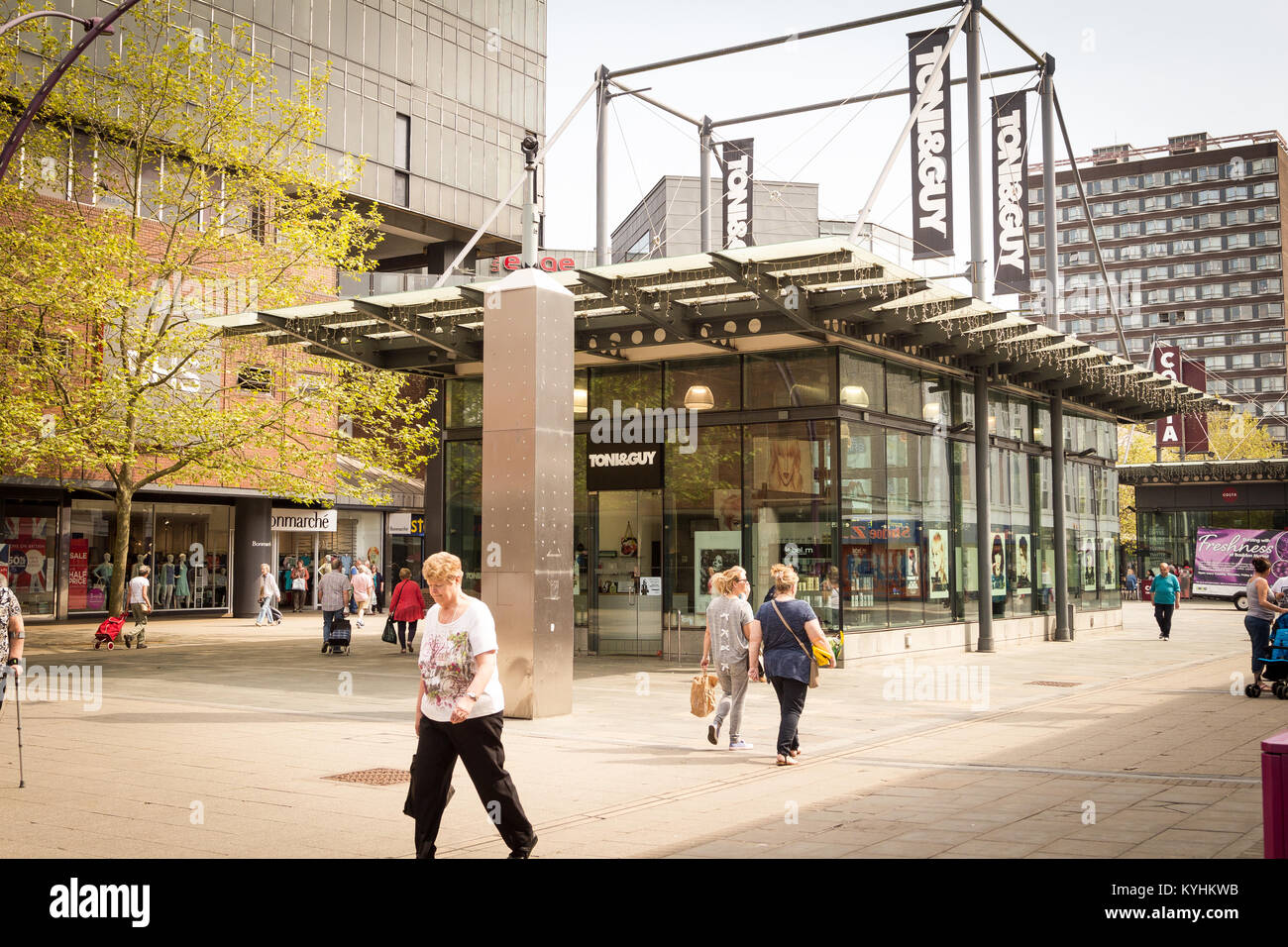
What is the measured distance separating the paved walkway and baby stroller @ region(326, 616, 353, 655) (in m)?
4.02

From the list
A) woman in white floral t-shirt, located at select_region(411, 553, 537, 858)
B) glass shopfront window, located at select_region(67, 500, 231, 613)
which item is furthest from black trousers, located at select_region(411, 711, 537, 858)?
glass shopfront window, located at select_region(67, 500, 231, 613)

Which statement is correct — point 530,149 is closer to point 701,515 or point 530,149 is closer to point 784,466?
point 784,466

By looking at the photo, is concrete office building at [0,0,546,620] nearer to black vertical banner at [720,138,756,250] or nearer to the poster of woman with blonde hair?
black vertical banner at [720,138,756,250]

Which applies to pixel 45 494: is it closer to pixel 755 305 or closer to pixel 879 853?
pixel 755 305

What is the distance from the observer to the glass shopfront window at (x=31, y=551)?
3192cm

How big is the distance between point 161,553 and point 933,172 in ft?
87.5

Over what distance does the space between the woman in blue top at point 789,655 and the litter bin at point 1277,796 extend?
5736 mm

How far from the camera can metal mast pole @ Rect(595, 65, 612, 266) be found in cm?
2355

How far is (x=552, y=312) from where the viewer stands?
540 inches

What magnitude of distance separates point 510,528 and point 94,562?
83.8ft

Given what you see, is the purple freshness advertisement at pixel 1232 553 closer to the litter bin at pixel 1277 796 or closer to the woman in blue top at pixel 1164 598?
the woman in blue top at pixel 1164 598

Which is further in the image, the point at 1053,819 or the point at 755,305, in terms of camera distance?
the point at 755,305

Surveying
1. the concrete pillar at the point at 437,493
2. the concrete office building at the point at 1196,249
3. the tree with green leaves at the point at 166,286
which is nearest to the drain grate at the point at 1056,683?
the concrete pillar at the point at 437,493
